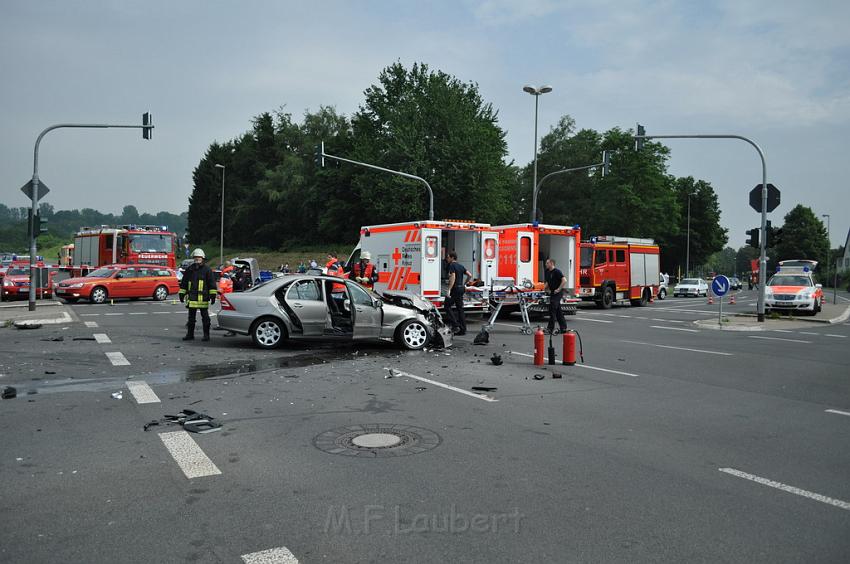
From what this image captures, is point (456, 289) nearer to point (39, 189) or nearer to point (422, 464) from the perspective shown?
point (422, 464)

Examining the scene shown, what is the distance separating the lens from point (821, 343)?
1650 centimetres

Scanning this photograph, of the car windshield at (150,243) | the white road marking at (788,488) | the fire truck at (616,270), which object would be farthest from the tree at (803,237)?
the white road marking at (788,488)

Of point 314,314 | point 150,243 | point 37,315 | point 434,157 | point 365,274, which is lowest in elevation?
point 37,315

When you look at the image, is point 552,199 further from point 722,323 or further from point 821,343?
point 821,343

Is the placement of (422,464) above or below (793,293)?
below

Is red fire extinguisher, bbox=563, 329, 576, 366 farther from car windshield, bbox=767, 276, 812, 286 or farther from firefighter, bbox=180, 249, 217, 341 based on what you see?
car windshield, bbox=767, 276, 812, 286

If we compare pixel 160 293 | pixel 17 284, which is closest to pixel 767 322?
pixel 160 293

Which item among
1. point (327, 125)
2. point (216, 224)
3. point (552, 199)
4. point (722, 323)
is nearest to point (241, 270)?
point (722, 323)

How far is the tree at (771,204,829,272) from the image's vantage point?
10100 cm

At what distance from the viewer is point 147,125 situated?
23125mm

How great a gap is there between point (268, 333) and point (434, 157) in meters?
36.8

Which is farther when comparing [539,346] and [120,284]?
[120,284]

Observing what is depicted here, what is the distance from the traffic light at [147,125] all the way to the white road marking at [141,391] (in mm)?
16411

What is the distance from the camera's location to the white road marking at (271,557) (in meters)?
3.73
